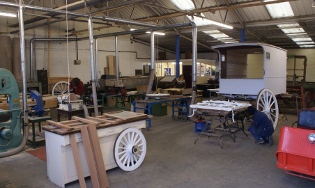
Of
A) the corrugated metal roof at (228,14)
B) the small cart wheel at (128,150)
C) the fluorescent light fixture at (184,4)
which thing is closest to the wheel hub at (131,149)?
the small cart wheel at (128,150)

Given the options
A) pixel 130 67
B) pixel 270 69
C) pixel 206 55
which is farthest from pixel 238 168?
pixel 206 55

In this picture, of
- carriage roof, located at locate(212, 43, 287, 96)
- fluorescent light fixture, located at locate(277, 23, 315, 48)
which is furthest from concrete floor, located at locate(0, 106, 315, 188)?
fluorescent light fixture, located at locate(277, 23, 315, 48)

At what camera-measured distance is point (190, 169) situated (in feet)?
13.7

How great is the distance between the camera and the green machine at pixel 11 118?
4832 mm

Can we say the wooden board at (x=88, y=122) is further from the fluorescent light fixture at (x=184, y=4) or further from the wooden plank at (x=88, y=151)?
the fluorescent light fixture at (x=184, y=4)

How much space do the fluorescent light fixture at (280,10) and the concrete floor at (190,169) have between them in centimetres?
620

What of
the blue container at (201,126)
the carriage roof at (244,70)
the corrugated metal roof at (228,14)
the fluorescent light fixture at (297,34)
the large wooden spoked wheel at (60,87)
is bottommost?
the blue container at (201,126)

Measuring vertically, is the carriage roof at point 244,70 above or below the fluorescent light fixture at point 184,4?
below

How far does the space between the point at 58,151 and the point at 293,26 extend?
450 inches

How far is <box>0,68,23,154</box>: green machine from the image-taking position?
4.83 meters

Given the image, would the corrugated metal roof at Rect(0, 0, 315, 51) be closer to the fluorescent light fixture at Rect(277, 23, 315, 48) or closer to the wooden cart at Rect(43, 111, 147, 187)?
the fluorescent light fixture at Rect(277, 23, 315, 48)

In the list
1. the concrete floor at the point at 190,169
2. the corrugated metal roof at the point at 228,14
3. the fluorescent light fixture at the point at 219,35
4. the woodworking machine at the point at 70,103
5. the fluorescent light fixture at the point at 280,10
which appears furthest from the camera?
the fluorescent light fixture at the point at 219,35

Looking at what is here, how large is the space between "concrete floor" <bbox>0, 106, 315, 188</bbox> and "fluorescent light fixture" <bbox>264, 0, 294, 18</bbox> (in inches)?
244

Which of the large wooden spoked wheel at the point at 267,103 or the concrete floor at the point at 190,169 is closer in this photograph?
the concrete floor at the point at 190,169
